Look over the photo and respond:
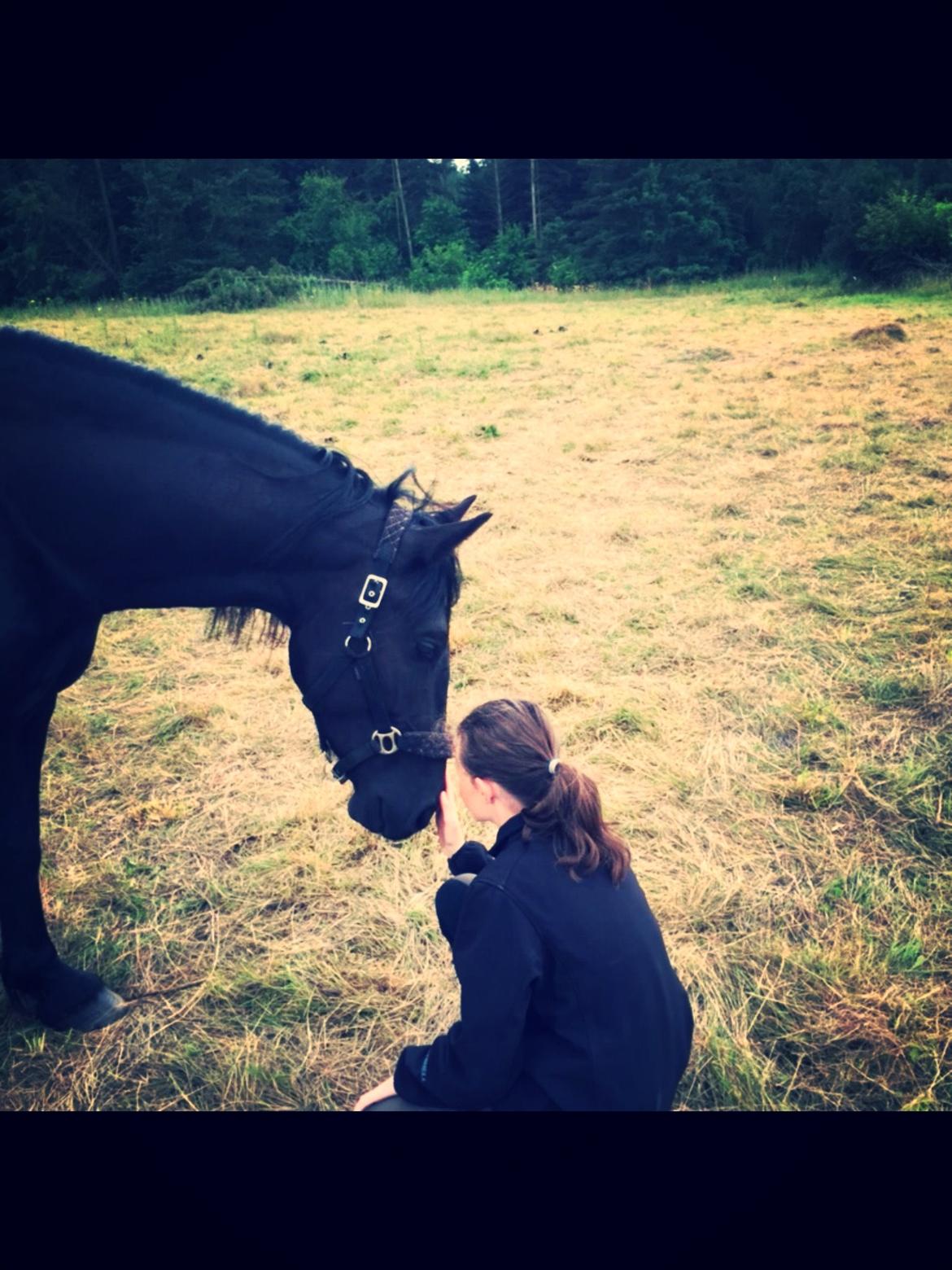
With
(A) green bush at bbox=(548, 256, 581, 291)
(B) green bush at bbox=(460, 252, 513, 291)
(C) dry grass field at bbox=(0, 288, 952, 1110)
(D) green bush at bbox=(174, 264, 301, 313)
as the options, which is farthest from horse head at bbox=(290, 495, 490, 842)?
(A) green bush at bbox=(548, 256, 581, 291)

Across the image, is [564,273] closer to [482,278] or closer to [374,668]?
[482,278]

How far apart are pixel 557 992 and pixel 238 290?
6.52 m

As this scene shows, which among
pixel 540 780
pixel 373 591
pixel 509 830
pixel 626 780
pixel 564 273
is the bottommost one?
pixel 626 780

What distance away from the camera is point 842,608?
419 cm

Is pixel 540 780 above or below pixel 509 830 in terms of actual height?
above

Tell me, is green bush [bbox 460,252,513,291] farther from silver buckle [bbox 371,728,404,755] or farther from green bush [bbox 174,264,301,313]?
silver buckle [bbox 371,728,404,755]

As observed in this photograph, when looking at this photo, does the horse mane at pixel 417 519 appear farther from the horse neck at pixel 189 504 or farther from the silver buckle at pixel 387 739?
the silver buckle at pixel 387 739

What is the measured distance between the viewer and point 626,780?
311 centimetres

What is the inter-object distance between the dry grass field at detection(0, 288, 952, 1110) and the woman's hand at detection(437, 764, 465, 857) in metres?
0.68

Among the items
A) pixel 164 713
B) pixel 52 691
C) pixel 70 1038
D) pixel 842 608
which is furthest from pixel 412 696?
pixel 842 608

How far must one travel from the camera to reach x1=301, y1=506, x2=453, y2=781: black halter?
5.88ft

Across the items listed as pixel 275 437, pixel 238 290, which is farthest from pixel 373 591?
pixel 238 290

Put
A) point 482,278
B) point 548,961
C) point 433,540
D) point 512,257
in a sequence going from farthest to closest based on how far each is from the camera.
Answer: point 482,278 < point 512,257 < point 433,540 < point 548,961
